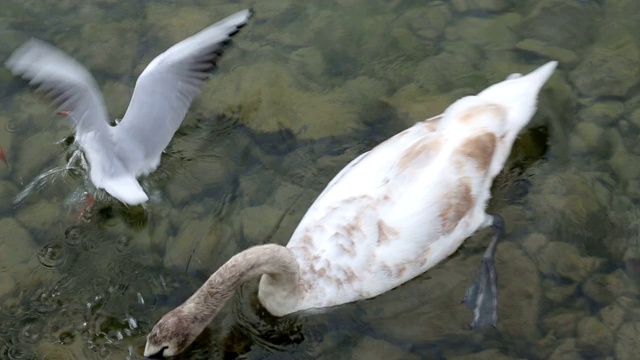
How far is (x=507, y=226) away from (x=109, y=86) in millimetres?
3585

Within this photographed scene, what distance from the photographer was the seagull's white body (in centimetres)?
553

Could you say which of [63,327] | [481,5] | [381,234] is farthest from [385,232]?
[481,5]

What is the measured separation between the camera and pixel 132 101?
621cm

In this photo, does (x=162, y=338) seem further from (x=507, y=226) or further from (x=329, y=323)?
(x=507, y=226)

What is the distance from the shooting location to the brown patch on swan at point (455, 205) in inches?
222

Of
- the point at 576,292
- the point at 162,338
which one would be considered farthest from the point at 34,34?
the point at 576,292

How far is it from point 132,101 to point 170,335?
1.93 meters

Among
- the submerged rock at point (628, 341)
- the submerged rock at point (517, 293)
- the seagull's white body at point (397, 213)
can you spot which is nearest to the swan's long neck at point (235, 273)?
the seagull's white body at point (397, 213)

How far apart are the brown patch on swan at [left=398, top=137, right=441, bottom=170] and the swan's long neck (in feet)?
3.39

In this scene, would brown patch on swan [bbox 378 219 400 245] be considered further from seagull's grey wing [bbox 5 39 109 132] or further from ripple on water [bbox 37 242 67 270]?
ripple on water [bbox 37 242 67 270]

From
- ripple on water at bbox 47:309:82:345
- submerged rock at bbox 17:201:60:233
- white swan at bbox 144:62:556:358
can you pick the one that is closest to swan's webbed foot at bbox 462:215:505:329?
Result: white swan at bbox 144:62:556:358

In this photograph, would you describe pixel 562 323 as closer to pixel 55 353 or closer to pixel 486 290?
pixel 486 290

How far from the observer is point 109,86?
7.19 meters

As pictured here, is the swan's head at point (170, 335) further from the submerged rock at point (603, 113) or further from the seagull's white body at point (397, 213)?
the submerged rock at point (603, 113)
